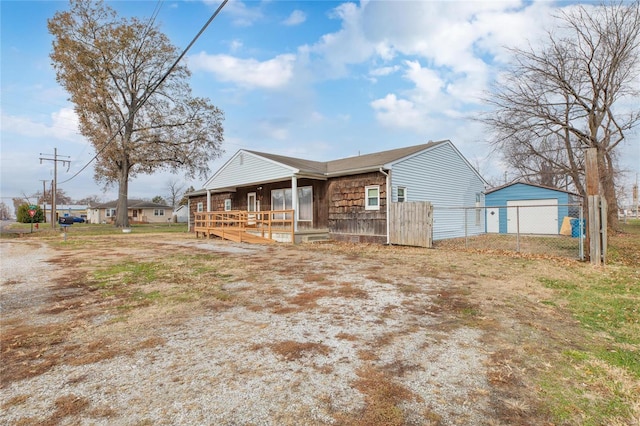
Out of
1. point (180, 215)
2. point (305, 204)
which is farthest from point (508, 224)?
point (180, 215)

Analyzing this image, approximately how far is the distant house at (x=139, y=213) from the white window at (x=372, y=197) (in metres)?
49.1

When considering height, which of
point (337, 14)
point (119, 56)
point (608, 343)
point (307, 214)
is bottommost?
point (608, 343)

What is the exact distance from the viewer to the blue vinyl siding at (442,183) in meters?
14.2

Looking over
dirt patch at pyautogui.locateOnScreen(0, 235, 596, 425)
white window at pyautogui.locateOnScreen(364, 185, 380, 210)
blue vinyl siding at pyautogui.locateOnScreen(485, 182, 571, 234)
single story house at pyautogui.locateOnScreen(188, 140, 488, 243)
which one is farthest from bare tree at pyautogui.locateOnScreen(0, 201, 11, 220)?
blue vinyl siding at pyautogui.locateOnScreen(485, 182, 571, 234)

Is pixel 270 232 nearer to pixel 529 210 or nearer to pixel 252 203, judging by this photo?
pixel 252 203

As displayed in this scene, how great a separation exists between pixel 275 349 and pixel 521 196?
2058 cm

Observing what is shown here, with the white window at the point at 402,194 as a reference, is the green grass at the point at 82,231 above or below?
below

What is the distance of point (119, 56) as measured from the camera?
91.9ft

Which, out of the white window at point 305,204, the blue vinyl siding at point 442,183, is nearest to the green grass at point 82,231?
the white window at point 305,204

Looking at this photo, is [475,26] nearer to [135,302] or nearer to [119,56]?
[135,302]

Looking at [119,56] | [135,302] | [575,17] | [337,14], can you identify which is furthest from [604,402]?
[119,56]

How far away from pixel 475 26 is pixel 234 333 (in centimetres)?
1238

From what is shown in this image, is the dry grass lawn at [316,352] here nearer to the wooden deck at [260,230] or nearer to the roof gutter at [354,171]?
the roof gutter at [354,171]

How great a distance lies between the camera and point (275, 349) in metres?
3.30
